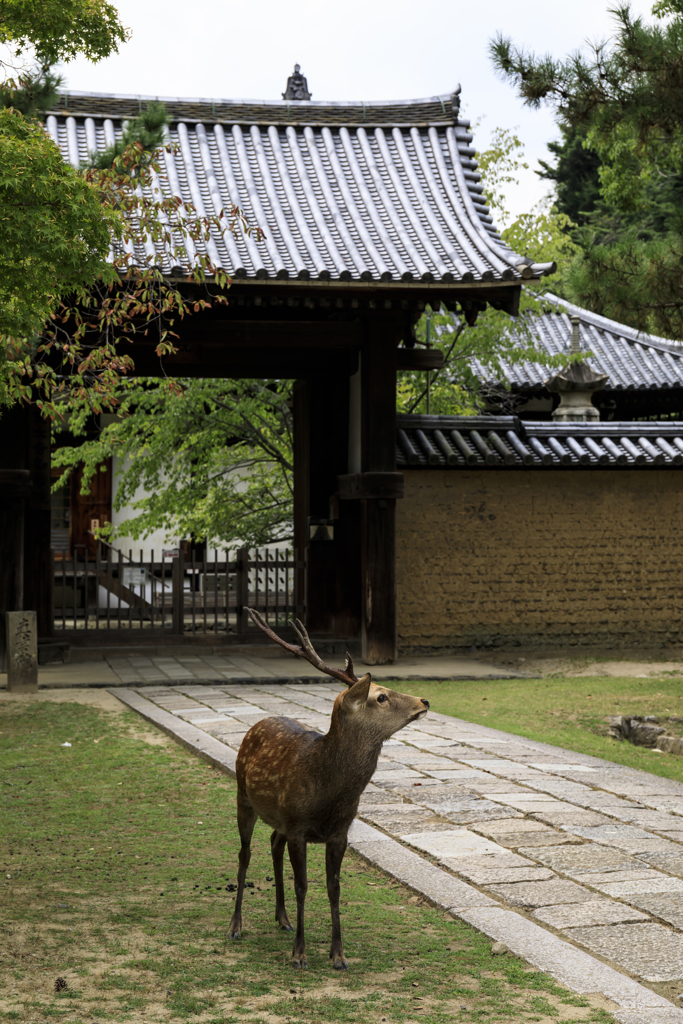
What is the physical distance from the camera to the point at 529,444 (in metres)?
14.1

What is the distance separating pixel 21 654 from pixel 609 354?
597 inches

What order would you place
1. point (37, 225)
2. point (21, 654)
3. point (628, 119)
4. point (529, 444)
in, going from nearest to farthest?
point (37, 225) < point (628, 119) < point (21, 654) < point (529, 444)

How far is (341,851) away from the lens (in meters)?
3.72

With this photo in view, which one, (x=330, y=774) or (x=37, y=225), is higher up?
(x=37, y=225)

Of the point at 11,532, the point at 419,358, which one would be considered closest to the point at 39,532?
the point at 11,532

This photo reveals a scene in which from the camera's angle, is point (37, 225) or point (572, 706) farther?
point (572, 706)

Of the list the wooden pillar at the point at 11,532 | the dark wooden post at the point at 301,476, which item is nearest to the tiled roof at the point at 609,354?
the dark wooden post at the point at 301,476

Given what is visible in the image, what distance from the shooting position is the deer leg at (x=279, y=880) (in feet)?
13.0

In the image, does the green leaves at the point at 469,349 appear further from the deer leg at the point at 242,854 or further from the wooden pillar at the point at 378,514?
the deer leg at the point at 242,854

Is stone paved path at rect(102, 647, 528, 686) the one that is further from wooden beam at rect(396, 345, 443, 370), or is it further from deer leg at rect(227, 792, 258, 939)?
deer leg at rect(227, 792, 258, 939)

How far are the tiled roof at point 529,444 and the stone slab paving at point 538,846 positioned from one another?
5644 mm

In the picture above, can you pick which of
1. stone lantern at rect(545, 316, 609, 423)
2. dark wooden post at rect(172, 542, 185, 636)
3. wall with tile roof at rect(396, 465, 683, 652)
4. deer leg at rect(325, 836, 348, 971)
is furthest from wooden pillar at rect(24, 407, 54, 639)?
deer leg at rect(325, 836, 348, 971)

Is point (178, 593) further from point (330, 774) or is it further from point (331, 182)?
point (330, 774)

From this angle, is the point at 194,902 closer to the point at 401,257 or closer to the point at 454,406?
the point at 401,257
